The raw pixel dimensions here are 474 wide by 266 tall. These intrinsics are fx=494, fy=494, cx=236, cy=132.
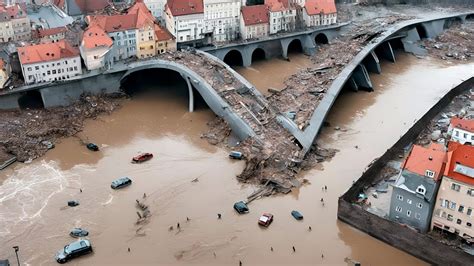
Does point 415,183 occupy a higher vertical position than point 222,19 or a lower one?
lower

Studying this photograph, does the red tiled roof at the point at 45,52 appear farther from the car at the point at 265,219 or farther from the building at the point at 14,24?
the car at the point at 265,219

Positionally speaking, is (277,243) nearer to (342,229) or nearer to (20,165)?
(342,229)

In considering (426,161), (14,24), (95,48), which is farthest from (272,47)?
(426,161)

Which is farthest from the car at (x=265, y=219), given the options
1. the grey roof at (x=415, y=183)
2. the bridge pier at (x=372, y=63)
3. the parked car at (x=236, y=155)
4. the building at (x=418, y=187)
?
the bridge pier at (x=372, y=63)

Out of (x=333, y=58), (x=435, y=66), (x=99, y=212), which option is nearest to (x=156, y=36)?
(x=333, y=58)

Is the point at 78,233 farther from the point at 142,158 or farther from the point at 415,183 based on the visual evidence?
the point at 415,183
